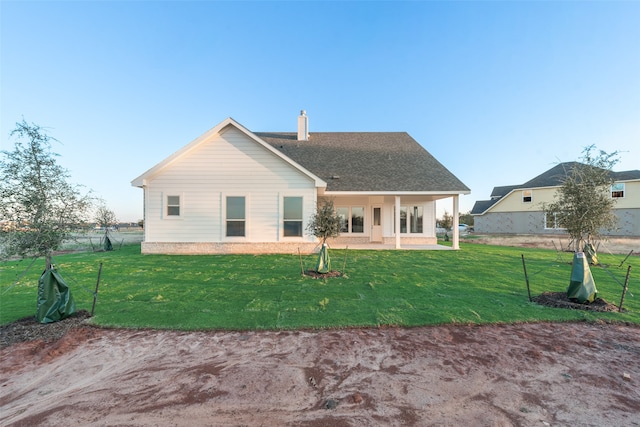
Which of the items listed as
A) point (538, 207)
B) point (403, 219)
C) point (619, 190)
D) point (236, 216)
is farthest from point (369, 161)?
point (619, 190)

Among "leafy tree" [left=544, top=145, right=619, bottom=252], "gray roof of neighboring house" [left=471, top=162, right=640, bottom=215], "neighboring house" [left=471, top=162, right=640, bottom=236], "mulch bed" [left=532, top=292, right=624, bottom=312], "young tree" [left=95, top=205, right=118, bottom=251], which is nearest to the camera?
"mulch bed" [left=532, top=292, right=624, bottom=312]

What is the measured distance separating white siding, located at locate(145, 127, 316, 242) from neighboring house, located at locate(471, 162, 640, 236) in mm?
23653

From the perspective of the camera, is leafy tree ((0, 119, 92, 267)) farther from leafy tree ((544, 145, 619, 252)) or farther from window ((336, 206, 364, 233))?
window ((336, 206, 364, 233))

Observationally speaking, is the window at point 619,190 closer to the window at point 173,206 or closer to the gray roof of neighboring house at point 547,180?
the gray roof of neighboring house at point 547,180

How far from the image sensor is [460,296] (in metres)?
6.32

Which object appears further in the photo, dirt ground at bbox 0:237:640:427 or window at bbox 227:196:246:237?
window at bbox 227:196:246:237

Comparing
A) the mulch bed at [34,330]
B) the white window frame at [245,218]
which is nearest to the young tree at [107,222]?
the white window frame at [245,218]

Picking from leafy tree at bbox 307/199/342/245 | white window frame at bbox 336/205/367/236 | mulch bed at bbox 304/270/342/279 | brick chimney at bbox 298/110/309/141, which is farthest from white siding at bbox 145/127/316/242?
brick chimney at bbox 298/110/309/141

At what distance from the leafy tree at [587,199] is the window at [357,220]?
1056cm

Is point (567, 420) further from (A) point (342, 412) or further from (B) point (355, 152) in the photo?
(B) point (355, 152)

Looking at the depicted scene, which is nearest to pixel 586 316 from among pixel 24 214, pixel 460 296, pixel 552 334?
pixel 552 334

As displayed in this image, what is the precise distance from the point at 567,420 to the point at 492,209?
37810 mm

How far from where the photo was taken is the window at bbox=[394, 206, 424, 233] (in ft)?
56.6

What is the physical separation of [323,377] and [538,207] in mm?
36910
